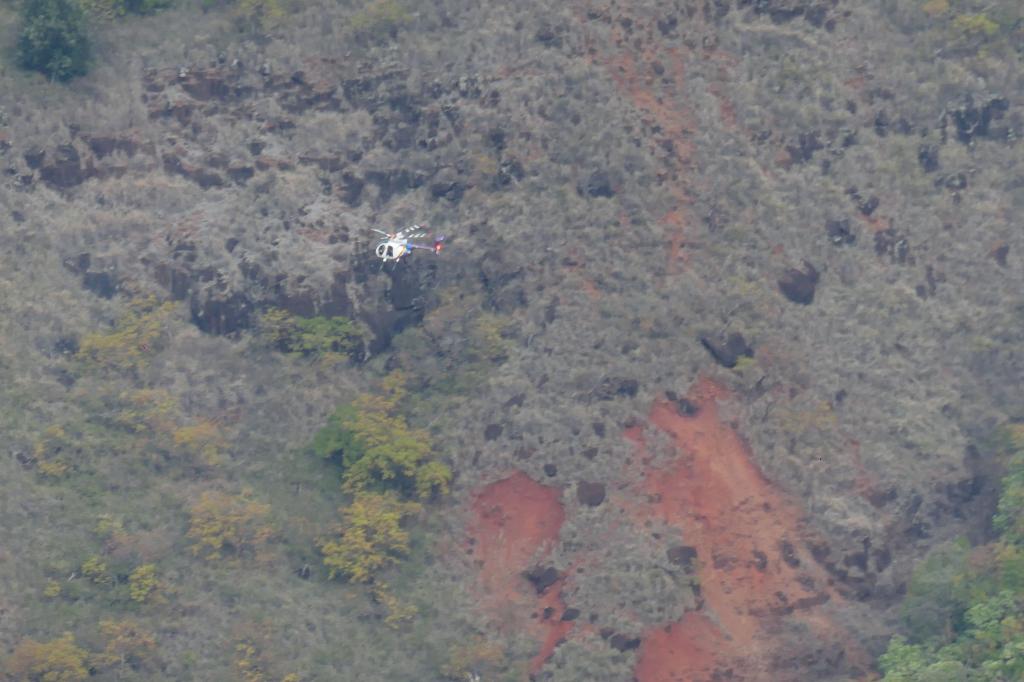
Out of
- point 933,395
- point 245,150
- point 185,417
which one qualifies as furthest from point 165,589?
point 933,395

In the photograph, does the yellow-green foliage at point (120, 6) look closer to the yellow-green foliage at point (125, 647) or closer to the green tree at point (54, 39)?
the green tree at point (54, 39)

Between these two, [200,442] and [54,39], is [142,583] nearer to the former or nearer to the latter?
[200,442]

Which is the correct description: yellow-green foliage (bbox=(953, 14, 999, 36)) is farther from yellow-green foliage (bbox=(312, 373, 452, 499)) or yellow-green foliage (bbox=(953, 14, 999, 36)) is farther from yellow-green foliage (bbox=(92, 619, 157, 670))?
yellow-green foliage (bbox=(92, 619, 157, 670))

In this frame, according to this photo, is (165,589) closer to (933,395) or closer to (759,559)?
(759,559)

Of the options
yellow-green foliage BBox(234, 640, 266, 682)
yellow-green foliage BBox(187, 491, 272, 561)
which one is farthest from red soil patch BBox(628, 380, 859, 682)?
yellow-green foliage BBox(187, 491, 272, 561)

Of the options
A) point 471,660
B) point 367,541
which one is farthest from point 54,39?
point 471,660

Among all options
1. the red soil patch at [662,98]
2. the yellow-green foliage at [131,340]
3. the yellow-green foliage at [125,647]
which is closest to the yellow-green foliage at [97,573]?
the yellow-green foliage at [125,647]
